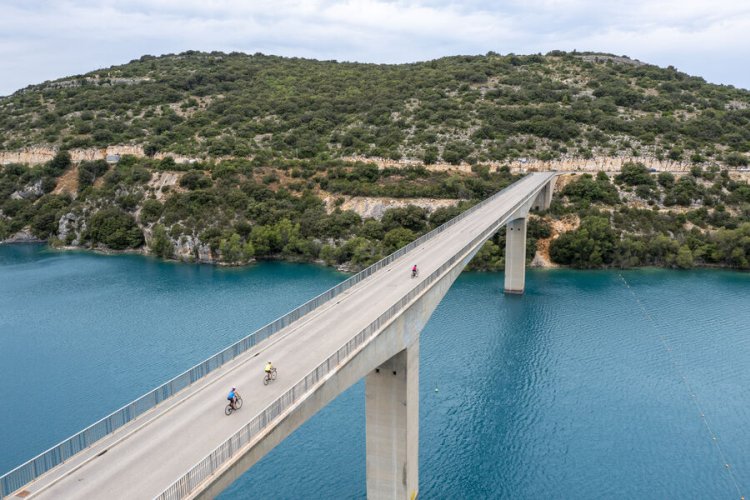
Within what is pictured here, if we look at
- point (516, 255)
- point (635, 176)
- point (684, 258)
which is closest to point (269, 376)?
point (516, 255)

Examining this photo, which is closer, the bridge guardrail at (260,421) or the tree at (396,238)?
the bridge guardrail at (260,421)

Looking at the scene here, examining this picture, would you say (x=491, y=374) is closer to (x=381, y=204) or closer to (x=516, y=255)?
(x=516, y=255)

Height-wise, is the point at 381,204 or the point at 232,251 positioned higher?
the point at 381,204

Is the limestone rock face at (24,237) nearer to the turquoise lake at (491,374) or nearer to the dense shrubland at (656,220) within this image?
the turquoise lake at (491,374)

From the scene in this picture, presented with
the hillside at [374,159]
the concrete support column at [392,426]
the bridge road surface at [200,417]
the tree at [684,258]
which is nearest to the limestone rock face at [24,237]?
the hillside at [374,159]

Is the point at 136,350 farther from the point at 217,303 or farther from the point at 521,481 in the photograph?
the point at 521,481

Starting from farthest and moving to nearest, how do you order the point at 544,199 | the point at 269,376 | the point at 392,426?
the point at 544,199, the point at 392,426, the point at 269,376

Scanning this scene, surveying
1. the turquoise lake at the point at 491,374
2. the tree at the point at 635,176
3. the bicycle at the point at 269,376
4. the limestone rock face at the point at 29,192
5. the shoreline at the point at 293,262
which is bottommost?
the turquoise lake at the point at 491,374

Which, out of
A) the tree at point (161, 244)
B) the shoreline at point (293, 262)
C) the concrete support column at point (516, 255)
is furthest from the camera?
the tree at point (161, 244)
